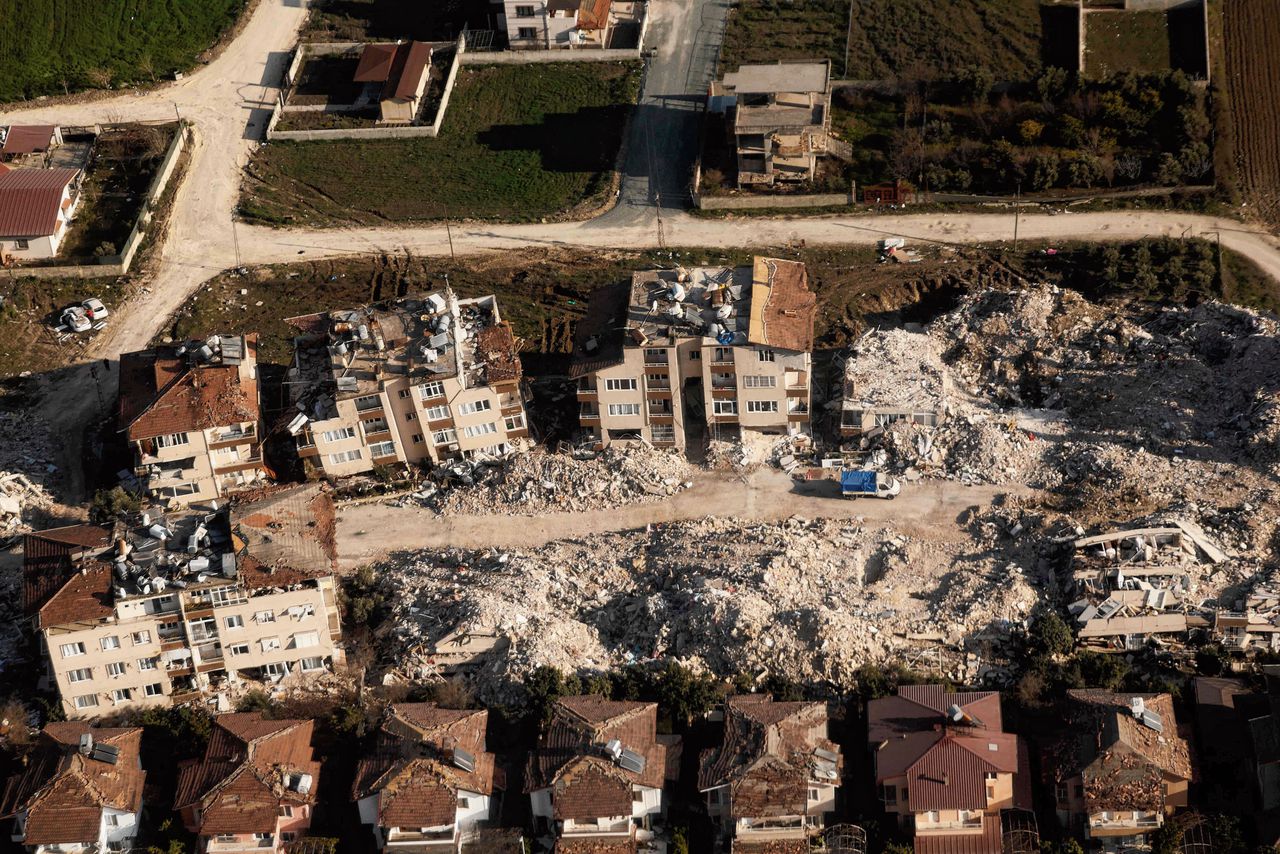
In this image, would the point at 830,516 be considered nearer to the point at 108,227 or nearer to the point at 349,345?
the point at 349,345

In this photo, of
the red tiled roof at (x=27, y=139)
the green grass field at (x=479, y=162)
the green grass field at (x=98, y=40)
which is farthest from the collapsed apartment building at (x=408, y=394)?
the green grass field at (x=98, y=40)

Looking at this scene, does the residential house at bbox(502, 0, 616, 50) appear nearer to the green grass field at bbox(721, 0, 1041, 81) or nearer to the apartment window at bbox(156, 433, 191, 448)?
the green grass field at bbox(721, 0, 1041, 81)

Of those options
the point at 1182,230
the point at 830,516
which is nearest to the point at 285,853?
the point at 830,516

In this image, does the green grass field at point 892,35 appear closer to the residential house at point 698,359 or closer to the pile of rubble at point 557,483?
the residential house at point 698,359

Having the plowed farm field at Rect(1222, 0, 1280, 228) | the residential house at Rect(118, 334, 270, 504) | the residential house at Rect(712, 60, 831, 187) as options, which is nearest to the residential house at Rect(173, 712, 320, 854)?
the residential house at Rect(118, 334, 270, 504)

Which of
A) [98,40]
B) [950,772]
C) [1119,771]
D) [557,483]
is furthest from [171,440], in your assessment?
[1119,771]
